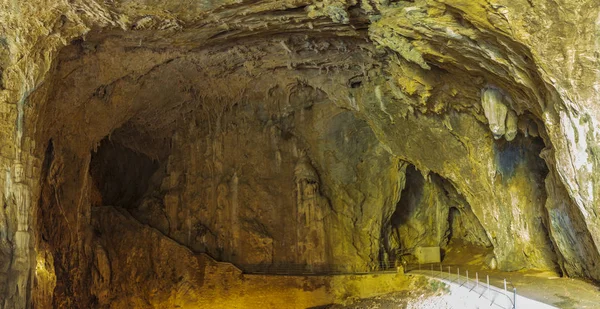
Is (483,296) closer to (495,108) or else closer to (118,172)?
(495,108)

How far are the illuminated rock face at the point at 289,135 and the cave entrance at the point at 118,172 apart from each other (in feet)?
0.33

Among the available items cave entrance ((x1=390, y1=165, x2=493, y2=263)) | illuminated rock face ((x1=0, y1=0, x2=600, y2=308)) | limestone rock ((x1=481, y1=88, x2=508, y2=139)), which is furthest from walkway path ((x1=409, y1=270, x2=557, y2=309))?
cave entrance ((x1=390, y1=165, x2=493, y2=263))

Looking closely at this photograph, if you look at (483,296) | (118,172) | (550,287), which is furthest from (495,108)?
(118,172)

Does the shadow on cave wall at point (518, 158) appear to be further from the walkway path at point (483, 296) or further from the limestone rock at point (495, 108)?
the walkway path at point (483, 296)

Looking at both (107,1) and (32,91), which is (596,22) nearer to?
(107,1)

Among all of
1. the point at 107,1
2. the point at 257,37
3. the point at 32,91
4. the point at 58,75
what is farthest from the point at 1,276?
the point at 257,37

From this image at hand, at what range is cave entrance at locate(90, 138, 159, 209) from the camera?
23094 millimetres

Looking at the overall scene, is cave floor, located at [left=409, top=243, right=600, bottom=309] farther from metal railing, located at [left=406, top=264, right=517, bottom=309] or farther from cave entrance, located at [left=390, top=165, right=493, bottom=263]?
cave entrance, located at [left=390, top=165, right=493, bottom=263]

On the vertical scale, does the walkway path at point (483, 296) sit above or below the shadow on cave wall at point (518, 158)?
below

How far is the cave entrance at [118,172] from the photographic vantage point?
2309 centimetres

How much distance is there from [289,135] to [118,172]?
808 cm

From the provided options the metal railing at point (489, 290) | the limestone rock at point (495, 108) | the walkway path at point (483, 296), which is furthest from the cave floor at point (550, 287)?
the limestone rock at point (495, 108)

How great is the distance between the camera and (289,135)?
865 inches

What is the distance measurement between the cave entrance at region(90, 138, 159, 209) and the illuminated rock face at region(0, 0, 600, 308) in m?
0.10
